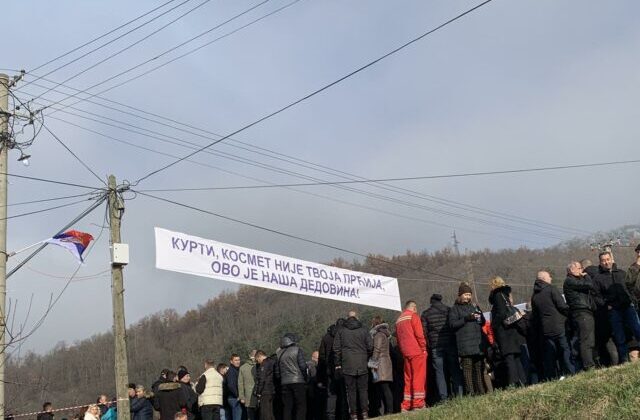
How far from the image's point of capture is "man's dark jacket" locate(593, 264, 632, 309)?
422 inches

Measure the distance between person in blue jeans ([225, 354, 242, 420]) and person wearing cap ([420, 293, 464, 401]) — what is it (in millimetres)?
4055

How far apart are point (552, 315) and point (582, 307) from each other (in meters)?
0.44

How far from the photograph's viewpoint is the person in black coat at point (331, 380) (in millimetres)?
12856

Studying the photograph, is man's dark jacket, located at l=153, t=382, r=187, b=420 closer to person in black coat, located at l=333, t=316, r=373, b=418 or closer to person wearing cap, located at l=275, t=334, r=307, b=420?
person wearing cap, located at l=275, t=334, r=307, b=420

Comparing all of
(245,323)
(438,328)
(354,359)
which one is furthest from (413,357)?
(245,323)

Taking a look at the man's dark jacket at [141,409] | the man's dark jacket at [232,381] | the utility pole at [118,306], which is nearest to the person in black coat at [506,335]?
the man's dark jacket at [232,381]

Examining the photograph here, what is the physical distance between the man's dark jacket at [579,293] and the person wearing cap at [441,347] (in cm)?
189

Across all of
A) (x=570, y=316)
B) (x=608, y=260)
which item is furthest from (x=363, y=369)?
(x=608, y=260)

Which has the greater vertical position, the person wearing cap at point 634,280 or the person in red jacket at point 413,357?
the person wearing cap at point 634,280

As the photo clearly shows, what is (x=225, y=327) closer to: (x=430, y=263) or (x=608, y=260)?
(x=430, y=263)

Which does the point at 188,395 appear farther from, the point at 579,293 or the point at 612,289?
→ the point at 612,289

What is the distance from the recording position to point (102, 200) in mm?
15070

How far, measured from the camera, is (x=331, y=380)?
42.5 ft

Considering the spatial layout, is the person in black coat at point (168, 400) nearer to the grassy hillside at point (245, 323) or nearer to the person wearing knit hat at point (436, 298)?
the person wearing knit hat at point (436, 298)
